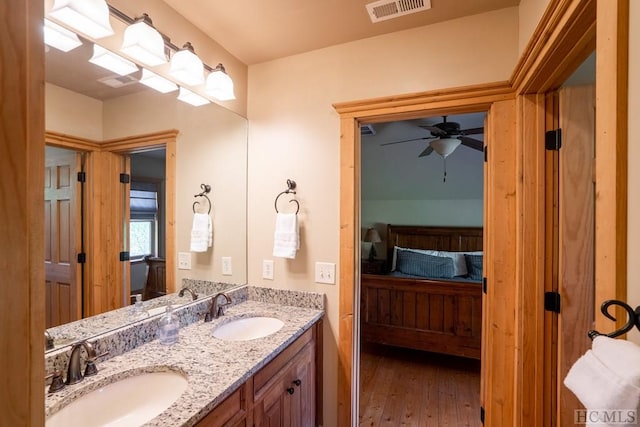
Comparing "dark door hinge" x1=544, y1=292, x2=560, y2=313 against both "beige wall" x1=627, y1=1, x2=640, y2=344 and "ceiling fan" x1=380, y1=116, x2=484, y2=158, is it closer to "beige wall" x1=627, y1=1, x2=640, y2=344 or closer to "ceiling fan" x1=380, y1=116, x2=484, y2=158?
"beige wall" x1=627, y1=1, x2=640, y2=344

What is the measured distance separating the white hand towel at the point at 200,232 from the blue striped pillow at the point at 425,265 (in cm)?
282

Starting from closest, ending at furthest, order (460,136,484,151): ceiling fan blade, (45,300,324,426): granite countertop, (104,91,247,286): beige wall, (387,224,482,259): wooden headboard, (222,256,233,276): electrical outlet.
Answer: (45,300,324,426): granite countertop < (104,91,247,286): beige wall < (222,256,233,276): electrical outlet < (460,136,484,151): ceiling fan blade < (387,224,482,259): wooden headboard

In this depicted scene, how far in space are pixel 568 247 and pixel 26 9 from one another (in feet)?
6.06

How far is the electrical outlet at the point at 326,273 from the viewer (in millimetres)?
1858

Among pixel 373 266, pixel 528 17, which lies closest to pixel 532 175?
pixel 528 17

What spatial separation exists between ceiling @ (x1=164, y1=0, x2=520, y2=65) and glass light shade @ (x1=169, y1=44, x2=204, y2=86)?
0.23m

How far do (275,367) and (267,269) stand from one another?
0.75 m

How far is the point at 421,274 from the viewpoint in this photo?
389 centimetres

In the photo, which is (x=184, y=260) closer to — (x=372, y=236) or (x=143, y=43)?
(x=143, y=43)

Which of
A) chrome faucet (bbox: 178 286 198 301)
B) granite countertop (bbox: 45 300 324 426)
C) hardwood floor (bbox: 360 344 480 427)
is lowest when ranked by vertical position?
hardwood floor (bbox: 360 344 480 427)

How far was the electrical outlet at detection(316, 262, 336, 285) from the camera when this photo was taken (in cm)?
186

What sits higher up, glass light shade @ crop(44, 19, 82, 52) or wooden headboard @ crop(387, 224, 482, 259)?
glass light shade @ crop(44, 19, 82, 52)

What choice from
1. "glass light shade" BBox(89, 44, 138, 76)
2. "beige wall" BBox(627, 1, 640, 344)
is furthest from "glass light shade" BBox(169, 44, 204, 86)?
"beige wall" BBox(627, 1, 640, 344)

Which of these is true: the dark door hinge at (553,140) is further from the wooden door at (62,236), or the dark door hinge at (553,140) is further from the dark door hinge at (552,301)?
the wooden door at (62,236)
